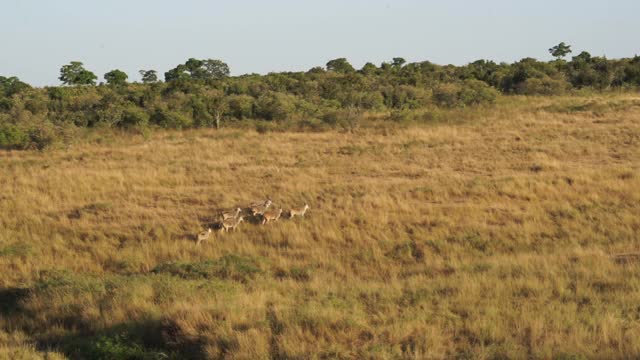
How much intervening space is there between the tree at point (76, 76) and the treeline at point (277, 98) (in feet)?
0.60

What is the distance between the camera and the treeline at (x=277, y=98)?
101ft

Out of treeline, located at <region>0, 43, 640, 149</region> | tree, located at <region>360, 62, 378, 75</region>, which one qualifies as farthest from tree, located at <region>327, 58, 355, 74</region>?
treeline, located at <region>0, 43, 640, 149</region>

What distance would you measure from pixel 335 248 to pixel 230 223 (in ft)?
8.22

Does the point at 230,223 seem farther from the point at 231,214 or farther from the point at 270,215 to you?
the point at 270,215

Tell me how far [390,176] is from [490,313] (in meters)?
12.1

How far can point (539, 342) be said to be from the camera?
636cm

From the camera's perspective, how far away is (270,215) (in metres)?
14.5

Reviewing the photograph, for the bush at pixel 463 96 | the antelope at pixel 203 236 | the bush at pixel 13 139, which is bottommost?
the antelope at pixel 203 236

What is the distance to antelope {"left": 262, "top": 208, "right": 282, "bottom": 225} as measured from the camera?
14352 mm

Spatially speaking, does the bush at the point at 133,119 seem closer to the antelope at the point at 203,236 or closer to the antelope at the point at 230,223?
the antelope at the point at 230,223

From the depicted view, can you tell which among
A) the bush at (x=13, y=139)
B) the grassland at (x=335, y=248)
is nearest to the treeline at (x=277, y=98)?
the bush at (x=13, y=139)

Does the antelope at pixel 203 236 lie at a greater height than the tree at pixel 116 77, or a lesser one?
lesser

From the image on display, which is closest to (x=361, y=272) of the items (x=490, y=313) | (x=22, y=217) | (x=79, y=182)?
(x=490, y=313)

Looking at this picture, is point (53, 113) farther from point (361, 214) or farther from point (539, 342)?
point (539, 342)
